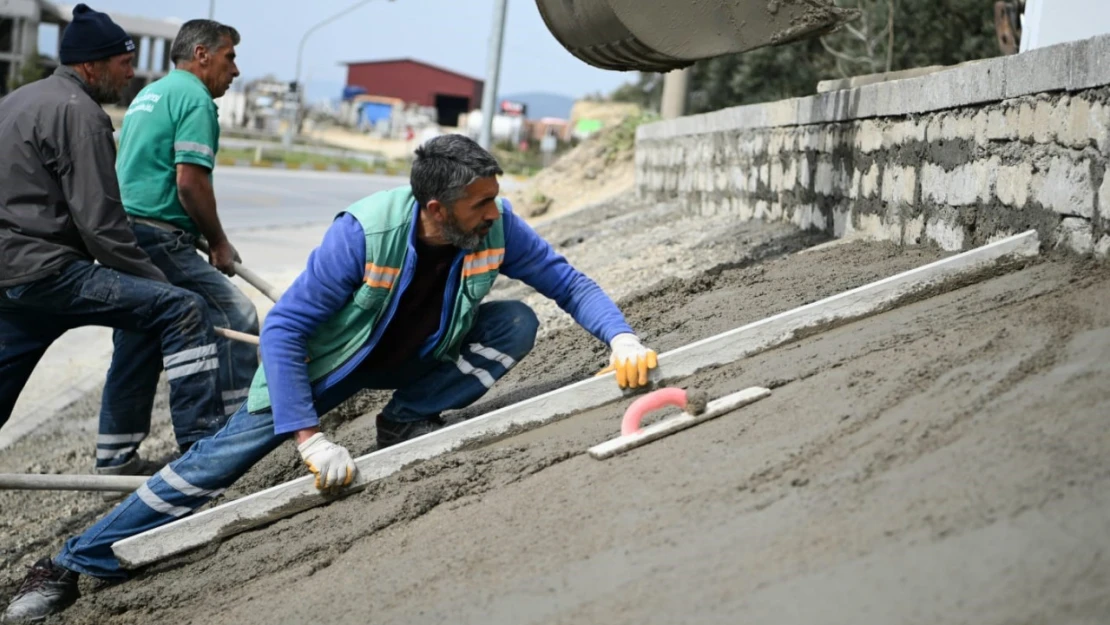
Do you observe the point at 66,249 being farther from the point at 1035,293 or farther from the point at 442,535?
the point at 1035,293

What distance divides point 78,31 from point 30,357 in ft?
4.42

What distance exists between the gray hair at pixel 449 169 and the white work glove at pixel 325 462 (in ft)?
2.78

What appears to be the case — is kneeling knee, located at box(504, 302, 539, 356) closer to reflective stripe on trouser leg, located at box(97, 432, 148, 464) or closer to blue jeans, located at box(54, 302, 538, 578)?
blue jeans, located at box(54, 302, 538, 578)

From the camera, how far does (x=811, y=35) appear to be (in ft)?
18.4

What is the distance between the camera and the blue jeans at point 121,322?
14.9 ft

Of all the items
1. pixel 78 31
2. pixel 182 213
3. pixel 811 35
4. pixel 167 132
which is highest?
pixel 811 35

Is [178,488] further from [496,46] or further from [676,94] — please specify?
[676,94]

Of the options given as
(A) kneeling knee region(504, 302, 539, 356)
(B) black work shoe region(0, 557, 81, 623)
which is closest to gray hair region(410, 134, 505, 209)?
(A) kneeling knee region(504, 302, 539, 356)

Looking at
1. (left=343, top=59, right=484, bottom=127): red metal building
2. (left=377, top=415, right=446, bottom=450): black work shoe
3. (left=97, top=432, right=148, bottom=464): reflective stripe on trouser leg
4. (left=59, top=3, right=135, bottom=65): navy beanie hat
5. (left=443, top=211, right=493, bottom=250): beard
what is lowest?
(left=97, top=432, right=148, bottom=464): reflective stripe on trouser leg

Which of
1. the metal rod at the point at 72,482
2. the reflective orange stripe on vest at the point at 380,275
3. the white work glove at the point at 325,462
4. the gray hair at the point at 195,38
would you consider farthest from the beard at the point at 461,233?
the gray hair at the point at 195,38

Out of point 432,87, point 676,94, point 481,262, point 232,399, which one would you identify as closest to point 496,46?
point 676,94

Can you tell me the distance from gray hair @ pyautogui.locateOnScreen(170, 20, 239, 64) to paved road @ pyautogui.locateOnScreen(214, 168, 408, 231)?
11418mm

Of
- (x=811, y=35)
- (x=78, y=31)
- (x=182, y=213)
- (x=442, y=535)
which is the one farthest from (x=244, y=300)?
(x=811, y=35)

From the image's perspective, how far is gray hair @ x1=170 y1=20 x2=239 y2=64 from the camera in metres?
5.32
